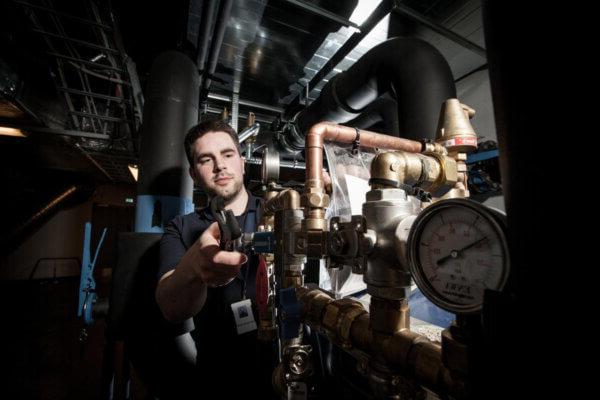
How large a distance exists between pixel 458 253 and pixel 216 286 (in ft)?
2.34

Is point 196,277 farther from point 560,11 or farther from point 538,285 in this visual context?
point 560,11

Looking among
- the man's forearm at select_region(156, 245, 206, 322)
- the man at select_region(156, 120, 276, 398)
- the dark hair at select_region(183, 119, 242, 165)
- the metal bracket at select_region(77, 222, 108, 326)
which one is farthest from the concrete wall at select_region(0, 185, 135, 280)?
the man's forearm at select_region(156, 245, 206, 322)

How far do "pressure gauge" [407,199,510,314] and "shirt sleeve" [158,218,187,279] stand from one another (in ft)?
3.30

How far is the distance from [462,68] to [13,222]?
8815 mm

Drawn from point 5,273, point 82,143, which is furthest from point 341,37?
point 5,273

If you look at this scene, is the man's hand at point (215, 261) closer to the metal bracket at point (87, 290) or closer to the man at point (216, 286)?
the man at point (216, 286)

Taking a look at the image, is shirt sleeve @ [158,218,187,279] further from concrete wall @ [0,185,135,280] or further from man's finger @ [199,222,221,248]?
concrete wall @ [0,185,135,280]

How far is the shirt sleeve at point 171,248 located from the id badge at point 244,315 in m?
0.33

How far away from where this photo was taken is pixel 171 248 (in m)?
1.16

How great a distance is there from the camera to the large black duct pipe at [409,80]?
1426mm

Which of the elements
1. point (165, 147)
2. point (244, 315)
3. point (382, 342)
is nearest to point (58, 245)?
point (165, 147)

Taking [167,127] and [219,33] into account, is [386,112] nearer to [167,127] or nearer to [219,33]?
[219,33]

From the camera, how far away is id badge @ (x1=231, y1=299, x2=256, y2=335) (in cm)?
103

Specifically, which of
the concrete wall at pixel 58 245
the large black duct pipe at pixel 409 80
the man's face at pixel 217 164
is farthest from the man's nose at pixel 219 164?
the concrete wall at pixel 58 245
